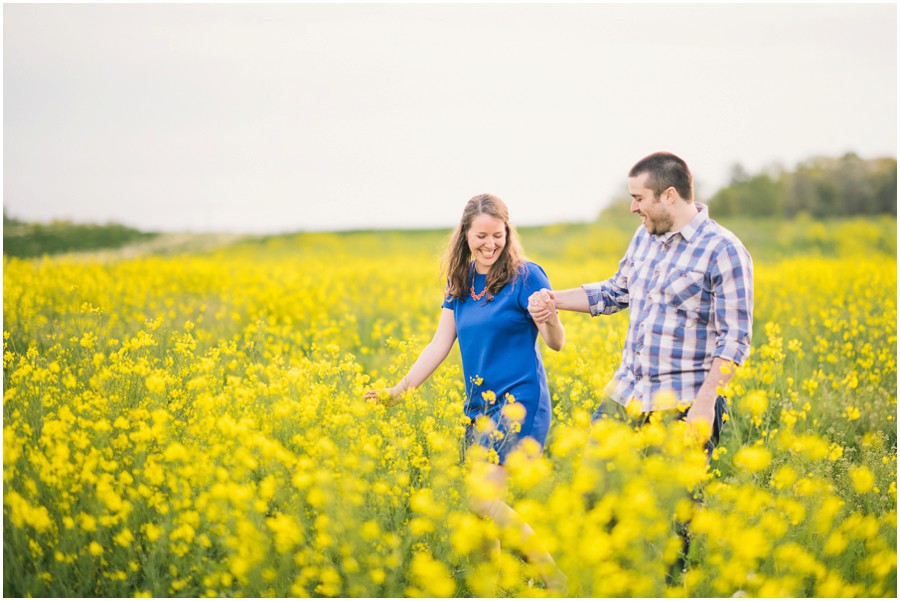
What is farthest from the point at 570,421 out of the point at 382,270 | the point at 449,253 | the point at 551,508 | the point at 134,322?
the point at 382,270

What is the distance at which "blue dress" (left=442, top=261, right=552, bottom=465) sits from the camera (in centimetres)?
312

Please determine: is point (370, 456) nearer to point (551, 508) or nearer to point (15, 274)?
point (551, 508)

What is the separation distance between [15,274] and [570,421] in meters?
8.02

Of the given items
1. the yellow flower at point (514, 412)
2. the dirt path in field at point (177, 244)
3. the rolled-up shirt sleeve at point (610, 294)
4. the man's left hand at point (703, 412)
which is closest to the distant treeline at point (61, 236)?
the dirt path in field at point (177, 244)

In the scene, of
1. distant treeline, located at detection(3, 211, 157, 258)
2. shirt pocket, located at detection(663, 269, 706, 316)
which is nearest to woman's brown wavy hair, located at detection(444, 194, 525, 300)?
shirt pocket, located at detection(663, 269, 706, 316)

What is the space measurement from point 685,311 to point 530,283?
27.6 inches

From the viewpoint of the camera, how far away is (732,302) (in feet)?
9.66

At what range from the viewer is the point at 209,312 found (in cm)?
748

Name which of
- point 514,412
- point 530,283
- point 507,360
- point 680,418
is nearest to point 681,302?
point 680,418

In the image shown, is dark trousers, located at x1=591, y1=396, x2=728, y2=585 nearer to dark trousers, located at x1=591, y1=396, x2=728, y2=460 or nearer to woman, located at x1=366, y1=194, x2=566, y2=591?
dark trousers, located at x1=591, y1=396, x2=728, y2=460

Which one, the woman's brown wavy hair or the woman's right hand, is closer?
the woman's brown wavy hair

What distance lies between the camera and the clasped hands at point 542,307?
3.02 metres

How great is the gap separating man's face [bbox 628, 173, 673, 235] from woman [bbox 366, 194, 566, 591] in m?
0.54

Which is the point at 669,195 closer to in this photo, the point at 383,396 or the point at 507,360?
the point at 507,360
